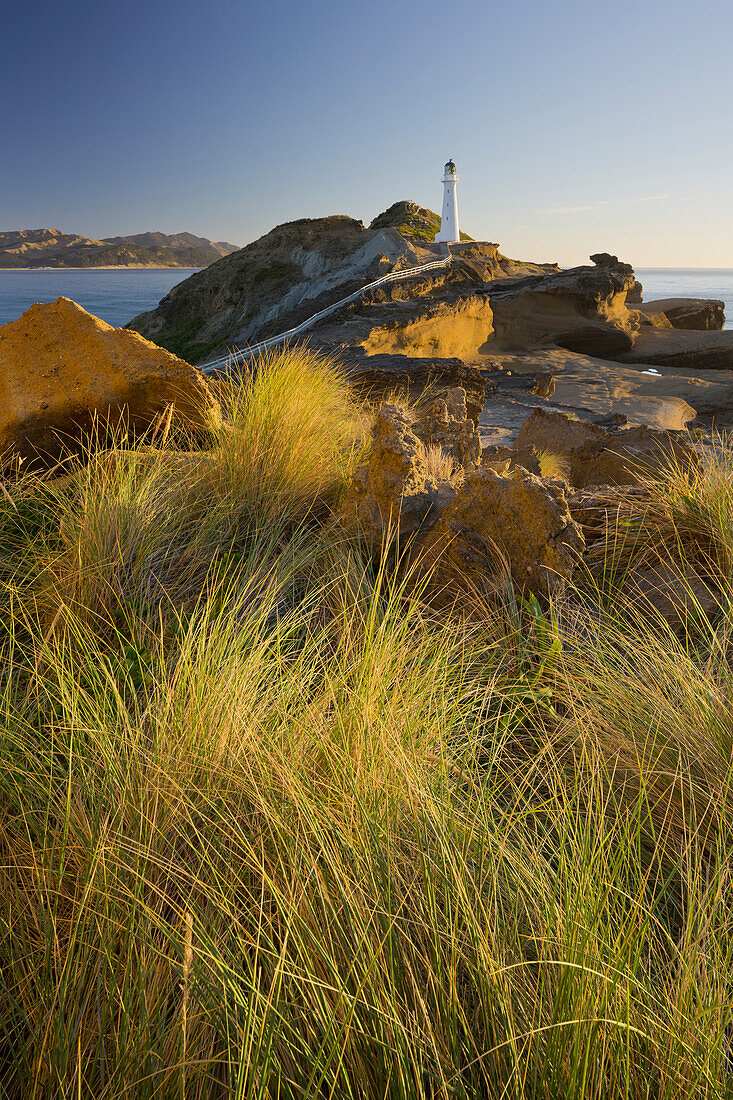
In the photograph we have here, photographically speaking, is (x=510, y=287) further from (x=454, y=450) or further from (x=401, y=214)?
(x=401, y=214)

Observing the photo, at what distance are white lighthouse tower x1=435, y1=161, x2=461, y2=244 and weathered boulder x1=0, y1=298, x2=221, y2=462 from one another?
3639 cm

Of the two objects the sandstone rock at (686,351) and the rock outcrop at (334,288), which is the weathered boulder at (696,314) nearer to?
the sandstone rock at (686,351)

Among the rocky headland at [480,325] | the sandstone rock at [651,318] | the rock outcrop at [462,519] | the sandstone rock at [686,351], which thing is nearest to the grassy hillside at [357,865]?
the rock outcrop at [462,519]

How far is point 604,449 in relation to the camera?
4.27 meters

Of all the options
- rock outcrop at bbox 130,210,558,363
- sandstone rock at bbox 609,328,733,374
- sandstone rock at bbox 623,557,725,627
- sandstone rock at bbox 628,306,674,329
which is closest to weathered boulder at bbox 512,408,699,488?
sandstone rock at bbox 623,557,725,627

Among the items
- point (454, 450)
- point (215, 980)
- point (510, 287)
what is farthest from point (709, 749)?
point (510, 287)

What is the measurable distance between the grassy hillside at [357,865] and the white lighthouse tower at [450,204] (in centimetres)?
3826

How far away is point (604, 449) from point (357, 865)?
145 inches

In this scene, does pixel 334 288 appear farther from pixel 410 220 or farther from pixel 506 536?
pixel 410 220

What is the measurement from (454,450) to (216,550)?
1.71m

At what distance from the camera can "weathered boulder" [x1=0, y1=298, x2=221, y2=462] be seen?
144 inches

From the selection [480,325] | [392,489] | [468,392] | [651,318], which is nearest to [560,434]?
[392,489]

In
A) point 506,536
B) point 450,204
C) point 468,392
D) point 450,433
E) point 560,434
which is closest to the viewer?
point 506,536

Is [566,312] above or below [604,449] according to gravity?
above
